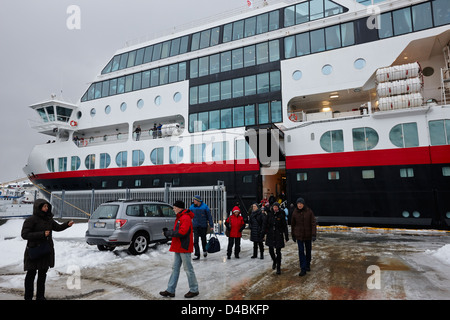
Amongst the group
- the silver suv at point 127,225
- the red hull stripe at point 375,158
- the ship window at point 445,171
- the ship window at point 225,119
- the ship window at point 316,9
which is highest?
the ship window at point 316,9

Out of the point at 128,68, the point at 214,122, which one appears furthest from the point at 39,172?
the point at 214,122

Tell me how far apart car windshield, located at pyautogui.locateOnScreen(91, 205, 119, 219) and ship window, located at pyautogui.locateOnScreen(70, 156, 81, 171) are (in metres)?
15.8

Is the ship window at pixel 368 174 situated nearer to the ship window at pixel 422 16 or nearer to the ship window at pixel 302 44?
the ship window at pixel 422 16

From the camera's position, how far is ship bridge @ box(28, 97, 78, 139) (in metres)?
22.9

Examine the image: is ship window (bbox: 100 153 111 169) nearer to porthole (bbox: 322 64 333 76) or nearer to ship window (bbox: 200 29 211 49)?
ship window (bbox: 200 29 211 49)

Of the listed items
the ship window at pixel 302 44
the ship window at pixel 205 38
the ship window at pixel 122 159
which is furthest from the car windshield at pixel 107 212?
the ship window at pixel 205 38

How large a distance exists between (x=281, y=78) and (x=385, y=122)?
6372 mm

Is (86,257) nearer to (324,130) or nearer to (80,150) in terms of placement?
(324,130)

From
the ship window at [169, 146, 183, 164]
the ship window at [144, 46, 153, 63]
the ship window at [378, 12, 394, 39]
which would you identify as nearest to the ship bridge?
the ship window at [144, 46, 153, 63]

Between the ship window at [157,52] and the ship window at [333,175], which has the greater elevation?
the ship window at [157,52]

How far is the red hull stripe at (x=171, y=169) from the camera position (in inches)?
666

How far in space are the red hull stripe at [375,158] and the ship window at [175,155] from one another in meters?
6.99

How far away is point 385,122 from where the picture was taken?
1381cm

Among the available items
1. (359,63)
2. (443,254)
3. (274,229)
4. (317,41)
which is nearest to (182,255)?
(274,229)
